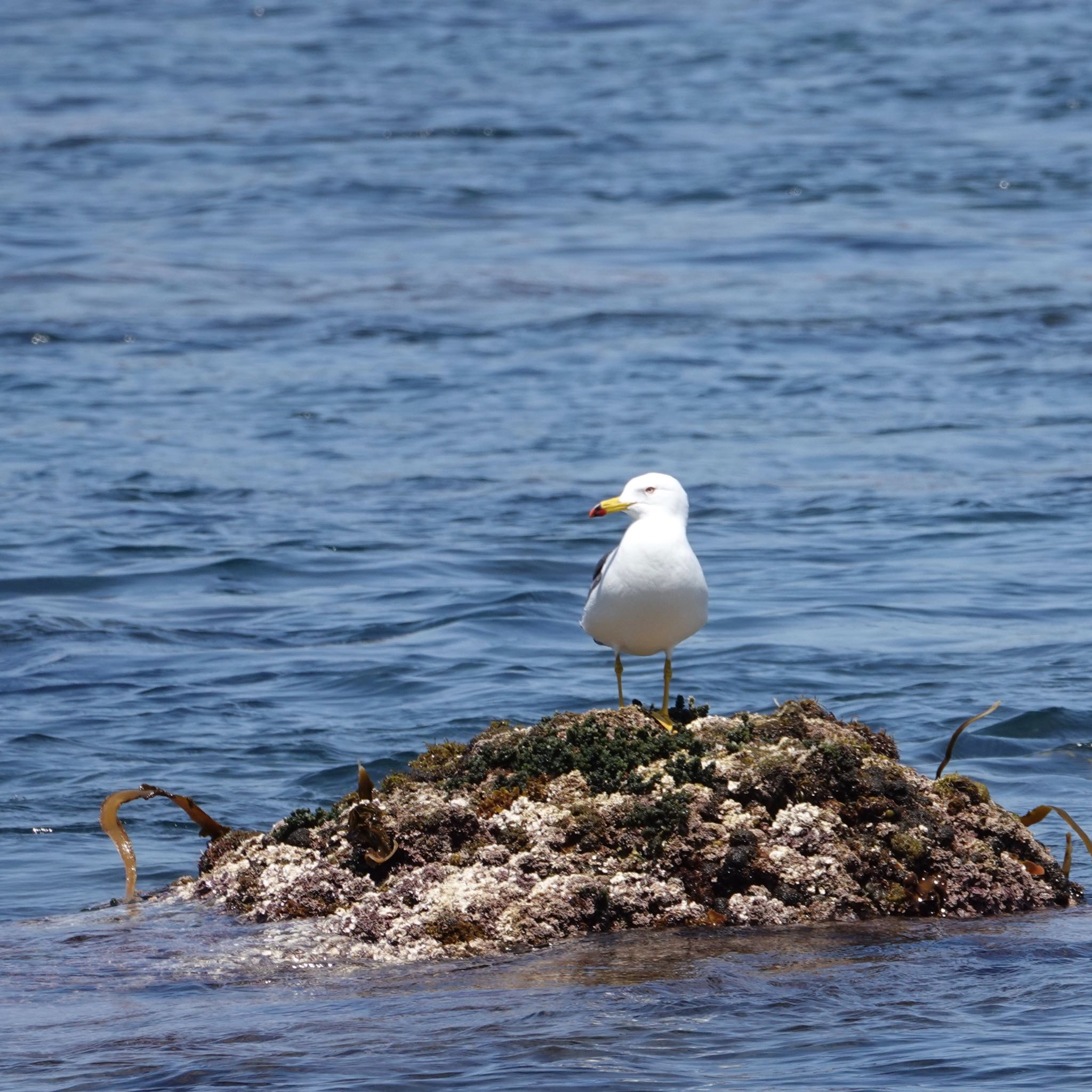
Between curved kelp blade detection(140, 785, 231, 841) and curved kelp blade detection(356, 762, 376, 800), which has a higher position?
curved kelp blade detection(356, 762, 376, 800)

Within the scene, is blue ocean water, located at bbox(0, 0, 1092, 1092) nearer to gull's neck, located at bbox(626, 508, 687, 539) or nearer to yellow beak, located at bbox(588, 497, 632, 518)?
gull's neck, located at bbox(626, 508, 687, 539)

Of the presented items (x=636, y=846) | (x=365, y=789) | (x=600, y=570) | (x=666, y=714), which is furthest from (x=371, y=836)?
(x=600, y=570)

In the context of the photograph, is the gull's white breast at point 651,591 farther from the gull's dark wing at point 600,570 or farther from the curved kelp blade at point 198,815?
the curved kelp blade at point 198,815

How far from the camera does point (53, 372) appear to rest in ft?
63.2

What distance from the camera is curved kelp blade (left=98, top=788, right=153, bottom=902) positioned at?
7152 millimetres

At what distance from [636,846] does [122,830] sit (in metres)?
2.18

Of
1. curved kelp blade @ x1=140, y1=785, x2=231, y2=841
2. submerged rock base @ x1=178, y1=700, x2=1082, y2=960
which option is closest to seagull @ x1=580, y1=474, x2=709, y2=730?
submerged rock base @ x1=178, y1=700, x2=1082, y2=960

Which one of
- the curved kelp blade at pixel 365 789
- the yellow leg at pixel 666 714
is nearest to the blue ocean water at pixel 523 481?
the curved kelp blade at pixel 365 789

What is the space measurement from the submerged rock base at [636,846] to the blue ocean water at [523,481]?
6.5 inches

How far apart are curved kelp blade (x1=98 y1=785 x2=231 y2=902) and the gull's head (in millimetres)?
1870

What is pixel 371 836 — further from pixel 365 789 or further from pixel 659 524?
pixel 659 524

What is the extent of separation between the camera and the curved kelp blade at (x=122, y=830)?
715 cm

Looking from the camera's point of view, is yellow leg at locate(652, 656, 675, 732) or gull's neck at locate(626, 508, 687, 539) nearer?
yellow leg at locate(652, 656, 675, 732)

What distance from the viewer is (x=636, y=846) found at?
6277 millimetres
